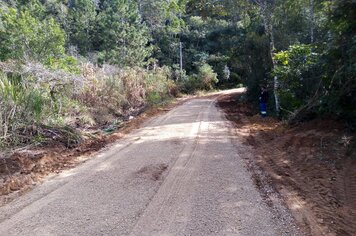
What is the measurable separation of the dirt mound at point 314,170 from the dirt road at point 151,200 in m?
0.39

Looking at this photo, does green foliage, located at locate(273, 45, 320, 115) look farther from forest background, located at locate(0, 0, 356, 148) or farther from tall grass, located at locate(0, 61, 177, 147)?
tall grass, located at locate(0, 61, 177, 147)

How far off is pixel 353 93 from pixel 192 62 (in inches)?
1111

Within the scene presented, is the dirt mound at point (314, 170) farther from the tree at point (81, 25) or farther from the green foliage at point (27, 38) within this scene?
the tree at point (81, 25)

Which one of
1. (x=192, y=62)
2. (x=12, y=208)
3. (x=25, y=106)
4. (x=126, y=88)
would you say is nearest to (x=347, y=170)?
(x=12, y=208)

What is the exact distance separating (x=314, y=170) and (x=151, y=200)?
110 inches

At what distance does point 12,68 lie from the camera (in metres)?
8.27

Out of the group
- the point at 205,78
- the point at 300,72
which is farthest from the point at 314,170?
the point at 205,78

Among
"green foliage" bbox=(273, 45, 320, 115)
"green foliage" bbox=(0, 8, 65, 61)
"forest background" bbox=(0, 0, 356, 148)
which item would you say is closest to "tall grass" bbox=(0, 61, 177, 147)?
"forest background" bbox=(0, 0, 356, 148)

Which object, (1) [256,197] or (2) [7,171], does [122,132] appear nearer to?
(2) [7,171]

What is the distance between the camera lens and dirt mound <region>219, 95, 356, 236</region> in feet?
→ 11.4

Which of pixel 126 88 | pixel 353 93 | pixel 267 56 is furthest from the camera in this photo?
pixel 126 88

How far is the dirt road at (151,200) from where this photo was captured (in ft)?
11.1

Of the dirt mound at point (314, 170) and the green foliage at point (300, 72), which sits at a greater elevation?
the green foliage at point (300, 72)

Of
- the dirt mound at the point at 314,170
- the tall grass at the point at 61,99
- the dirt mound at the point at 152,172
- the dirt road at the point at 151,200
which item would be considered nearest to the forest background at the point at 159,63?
the tall grass at the point at 61,99
